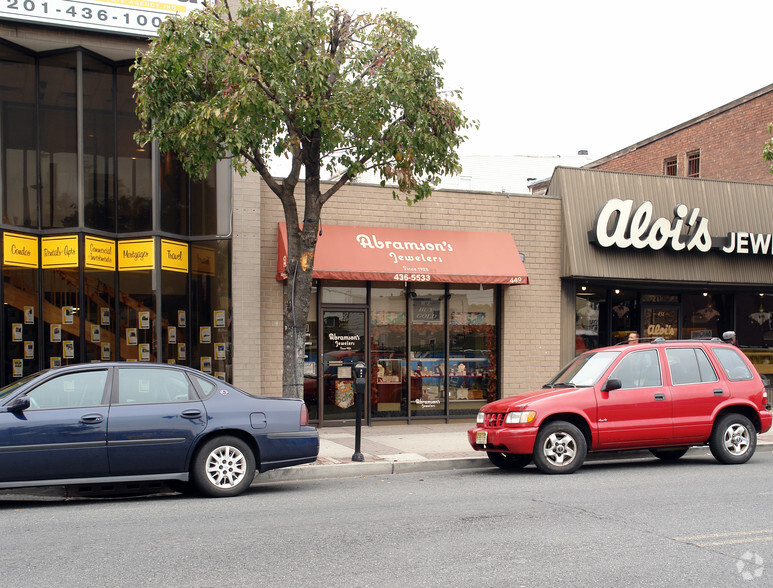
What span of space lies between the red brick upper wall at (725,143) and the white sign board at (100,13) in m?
16.7

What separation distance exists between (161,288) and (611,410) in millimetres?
8224

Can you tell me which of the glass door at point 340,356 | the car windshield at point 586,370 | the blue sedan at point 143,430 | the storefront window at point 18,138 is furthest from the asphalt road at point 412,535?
the storefront window at point 18,138

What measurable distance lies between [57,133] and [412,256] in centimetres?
683

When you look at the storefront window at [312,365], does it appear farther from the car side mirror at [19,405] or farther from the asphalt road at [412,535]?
the car side mirror at [19,405]

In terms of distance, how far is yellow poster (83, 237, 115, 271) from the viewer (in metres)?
13.8

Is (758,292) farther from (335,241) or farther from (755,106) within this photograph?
(335,241)

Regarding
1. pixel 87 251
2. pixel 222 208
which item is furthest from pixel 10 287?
pixel 222 208

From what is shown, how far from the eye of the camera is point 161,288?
14273mm

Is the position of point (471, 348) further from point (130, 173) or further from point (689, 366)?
point (130, 173)

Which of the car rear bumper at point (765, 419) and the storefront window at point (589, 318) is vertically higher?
the storefront window at point (589, 318)

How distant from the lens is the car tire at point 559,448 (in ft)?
33.8

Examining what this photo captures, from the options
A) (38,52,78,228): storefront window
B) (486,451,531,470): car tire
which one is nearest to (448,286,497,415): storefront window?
(486,451,531,470): car tire

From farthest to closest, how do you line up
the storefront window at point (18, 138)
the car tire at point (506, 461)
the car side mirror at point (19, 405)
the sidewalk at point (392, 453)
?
the storefront window at point (18, 138)
the car tire at point (506, 461)
the sidewalk at point (392, 453)
the car side mirror at point (19, 405)

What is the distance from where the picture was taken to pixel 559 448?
1039cm
